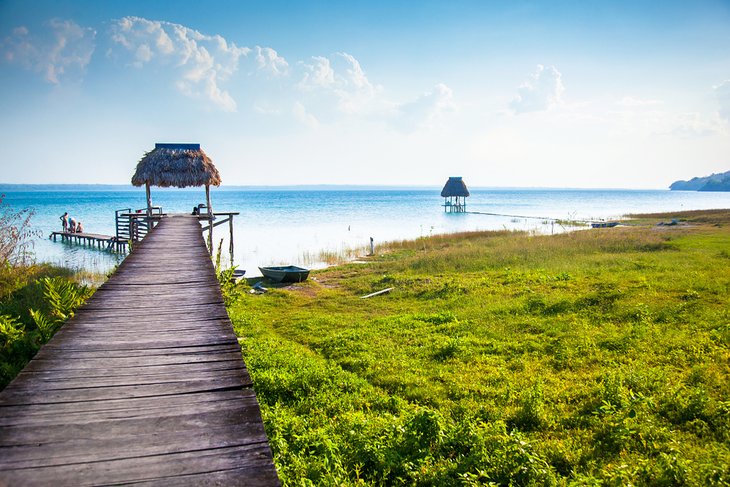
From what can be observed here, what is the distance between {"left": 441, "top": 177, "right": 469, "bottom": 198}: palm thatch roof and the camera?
7247 centimetres

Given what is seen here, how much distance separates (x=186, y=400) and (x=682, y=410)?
5.37 meters

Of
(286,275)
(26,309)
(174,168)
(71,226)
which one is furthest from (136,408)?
(71,226)

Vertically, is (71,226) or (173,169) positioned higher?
(173,169)

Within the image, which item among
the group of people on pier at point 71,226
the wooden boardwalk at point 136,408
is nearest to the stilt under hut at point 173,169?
the group of people on pier at point 71,226

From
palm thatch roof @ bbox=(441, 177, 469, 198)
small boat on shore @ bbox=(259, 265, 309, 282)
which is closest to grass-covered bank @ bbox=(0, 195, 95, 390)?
small boat on shore @ bbox=(259, 265, 309, 282)

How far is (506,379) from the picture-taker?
6.98 metres

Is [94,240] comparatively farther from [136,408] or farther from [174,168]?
[136,408]

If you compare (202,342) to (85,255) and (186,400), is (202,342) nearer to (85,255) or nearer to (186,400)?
(186,400)

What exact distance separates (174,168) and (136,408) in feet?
68.9

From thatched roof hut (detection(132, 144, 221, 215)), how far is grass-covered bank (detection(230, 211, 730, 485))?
33.9 feet

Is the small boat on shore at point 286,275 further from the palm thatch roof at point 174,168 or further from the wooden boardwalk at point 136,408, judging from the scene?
the wooden boardwalk at point 136,408

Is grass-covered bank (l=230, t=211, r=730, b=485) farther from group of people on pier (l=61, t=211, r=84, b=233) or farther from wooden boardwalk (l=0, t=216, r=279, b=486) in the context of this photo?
group of people on pier (l=61, t=211, r=84, b=233)

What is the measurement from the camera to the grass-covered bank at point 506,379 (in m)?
4.51

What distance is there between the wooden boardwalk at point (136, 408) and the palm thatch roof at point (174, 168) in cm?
1810
